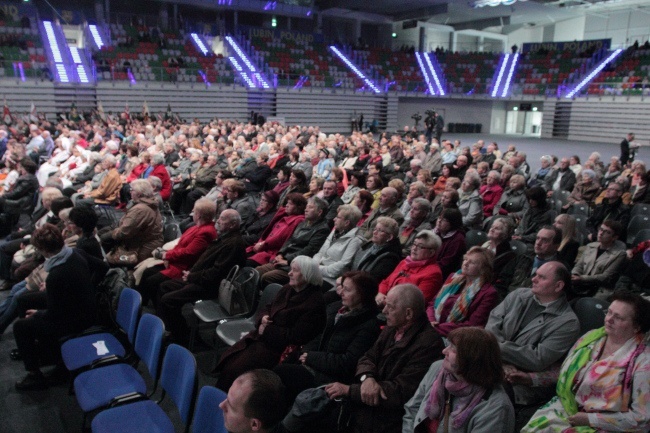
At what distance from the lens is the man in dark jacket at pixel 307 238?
459 cm

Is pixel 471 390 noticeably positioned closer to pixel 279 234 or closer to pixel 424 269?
pixel 424 269

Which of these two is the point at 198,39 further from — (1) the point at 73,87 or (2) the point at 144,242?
(2) the point at 144,242

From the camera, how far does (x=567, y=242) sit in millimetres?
4008

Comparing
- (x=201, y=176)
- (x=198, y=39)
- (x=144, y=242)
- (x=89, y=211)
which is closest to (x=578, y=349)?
(x=89, y=211)

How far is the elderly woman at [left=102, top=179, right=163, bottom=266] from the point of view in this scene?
4613mm

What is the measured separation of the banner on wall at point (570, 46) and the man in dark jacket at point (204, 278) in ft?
86.8

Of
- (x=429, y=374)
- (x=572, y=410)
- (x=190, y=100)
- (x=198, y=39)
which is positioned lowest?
(x=572, y=410)

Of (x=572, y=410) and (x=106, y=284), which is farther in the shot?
(x=106, y=284)

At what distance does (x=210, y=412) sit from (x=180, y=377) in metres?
0.37

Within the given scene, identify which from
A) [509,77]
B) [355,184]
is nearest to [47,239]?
[355,184]

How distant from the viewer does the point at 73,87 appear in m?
18.9

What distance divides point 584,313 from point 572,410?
0.84m

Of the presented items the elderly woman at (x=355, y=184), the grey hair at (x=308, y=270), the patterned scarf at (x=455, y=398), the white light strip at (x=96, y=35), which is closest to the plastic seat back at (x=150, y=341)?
the grey hair at (x=308, y=270)

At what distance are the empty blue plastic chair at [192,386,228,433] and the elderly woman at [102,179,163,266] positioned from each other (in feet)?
8.99
